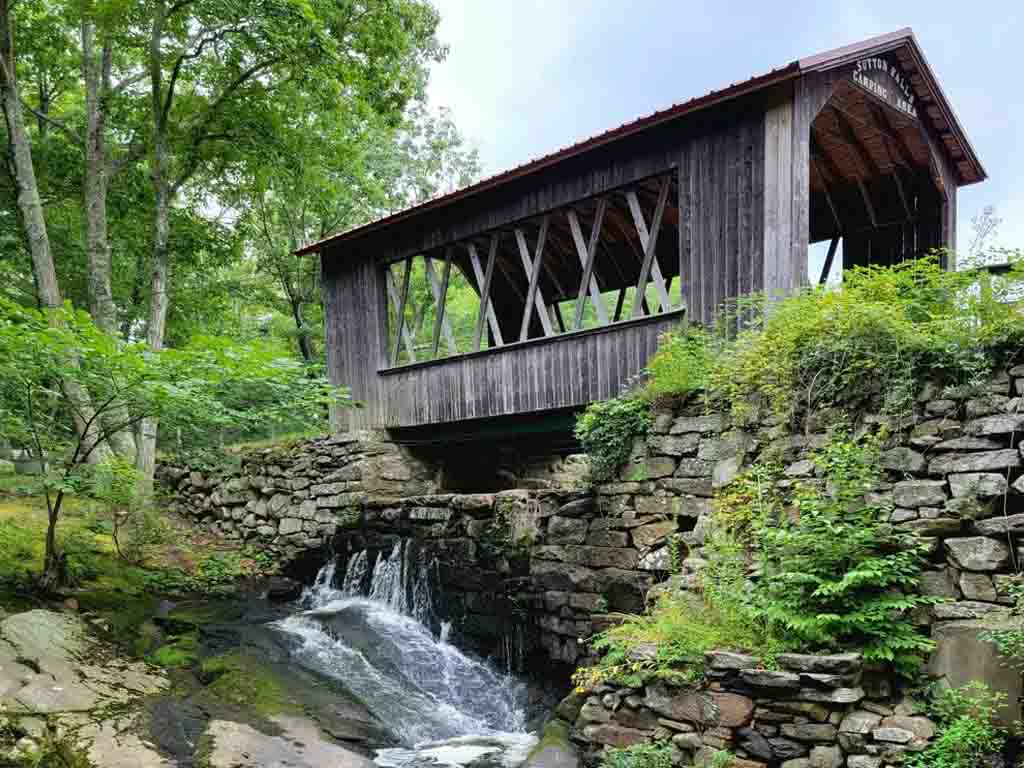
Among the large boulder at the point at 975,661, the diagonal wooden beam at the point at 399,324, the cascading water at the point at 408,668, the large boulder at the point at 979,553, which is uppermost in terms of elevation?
the diagonal wooden beam at the point at 399,324

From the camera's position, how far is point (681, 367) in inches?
235

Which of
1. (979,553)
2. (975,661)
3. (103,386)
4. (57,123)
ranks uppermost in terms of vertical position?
(57,123)

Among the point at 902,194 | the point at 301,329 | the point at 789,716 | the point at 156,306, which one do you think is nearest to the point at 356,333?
the point at 156,306

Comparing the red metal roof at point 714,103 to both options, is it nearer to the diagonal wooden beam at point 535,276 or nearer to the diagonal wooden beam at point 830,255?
the diagonal wooden beam at point 535,276

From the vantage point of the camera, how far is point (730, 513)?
4.95m

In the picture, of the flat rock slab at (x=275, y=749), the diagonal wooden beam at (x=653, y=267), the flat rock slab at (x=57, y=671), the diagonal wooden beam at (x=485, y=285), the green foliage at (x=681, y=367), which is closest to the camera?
the flat rock slab at (x=275, y=749)

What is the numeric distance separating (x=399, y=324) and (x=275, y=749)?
240 inches

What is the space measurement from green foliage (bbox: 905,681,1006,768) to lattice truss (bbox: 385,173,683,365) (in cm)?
448

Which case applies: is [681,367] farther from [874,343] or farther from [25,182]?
[25,182]

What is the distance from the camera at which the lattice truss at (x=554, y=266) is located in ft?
26.0

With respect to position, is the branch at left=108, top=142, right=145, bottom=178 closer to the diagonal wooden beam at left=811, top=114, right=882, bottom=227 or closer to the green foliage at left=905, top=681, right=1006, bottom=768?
the diagonal wooden beam at left=811, top=114, right=882, bottom=227

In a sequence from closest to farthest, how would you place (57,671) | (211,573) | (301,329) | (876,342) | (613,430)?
(876,342)
(57,671)
(613,430)
(211,573)
(301,329)

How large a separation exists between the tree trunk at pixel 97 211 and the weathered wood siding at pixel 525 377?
4.15m

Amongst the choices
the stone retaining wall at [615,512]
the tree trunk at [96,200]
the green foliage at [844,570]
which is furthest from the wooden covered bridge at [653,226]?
the tree trunk at [96,200]
